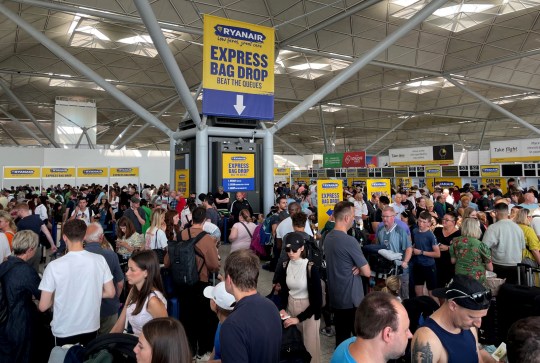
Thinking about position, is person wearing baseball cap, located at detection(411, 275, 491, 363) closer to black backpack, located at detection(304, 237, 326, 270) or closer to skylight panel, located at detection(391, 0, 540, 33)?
black backpack, located at detection(304, 237, 326, 270)

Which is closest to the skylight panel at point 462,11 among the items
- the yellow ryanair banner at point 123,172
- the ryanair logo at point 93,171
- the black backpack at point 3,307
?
the yellow ryanair banner at point 123,172

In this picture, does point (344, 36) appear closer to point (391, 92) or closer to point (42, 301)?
point (391, 92)

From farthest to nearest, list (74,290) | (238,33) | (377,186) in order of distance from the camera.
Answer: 1. (238,33)
2. (377,186)
3. (74,290)

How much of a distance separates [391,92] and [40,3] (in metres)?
23.7

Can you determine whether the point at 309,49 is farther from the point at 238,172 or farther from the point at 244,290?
the point at 244,290

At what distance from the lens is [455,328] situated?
7.16ft

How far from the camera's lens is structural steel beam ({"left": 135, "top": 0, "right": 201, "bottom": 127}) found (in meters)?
8.61

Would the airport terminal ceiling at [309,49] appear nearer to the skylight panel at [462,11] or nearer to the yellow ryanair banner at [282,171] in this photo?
the skylight panel at [462,11]

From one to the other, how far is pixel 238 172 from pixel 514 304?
390 inches

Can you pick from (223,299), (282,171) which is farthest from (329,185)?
(282,171)

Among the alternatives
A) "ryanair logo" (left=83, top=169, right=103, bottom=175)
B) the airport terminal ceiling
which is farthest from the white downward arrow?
"ryanair logo" (left=83, top=169, right=103, bottom=175)

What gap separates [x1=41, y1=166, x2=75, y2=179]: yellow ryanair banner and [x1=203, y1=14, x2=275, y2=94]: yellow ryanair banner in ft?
32.6

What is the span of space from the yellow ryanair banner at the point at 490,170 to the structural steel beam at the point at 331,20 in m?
9.41

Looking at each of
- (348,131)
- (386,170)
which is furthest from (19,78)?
(348,131)
